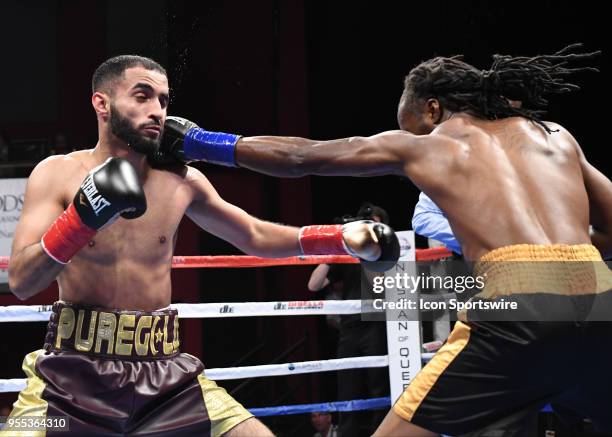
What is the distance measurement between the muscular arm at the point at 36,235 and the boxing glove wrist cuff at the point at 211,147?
342mm

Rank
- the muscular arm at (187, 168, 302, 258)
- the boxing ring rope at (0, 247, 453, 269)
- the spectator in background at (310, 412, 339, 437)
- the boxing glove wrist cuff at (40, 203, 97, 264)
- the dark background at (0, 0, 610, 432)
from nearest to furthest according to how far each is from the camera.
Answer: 1. the boxing glove wrist cuff at (40, 203, 97, 264)
2. the muscular arm at (187, 168, 302, 258)
3. the boxing ring rope at (0, 247, 453, 269)
4. the spectator in background at (310, 412, 339, 437)
5. the dark background at (0, 0, 610, 432)

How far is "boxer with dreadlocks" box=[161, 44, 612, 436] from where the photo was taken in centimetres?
170

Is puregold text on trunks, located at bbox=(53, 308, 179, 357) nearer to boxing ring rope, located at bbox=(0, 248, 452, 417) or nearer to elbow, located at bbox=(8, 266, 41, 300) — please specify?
elbow, located at bbox=(8, 266, 41, 300)

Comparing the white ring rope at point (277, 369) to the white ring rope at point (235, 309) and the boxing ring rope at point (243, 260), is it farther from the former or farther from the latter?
the boxing ring rope at point (243, 260)

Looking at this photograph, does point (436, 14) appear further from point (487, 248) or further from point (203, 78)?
point (487, 248)

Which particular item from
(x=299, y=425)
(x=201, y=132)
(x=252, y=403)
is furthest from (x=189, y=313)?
(x=252, y=403)

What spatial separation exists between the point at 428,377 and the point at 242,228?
81 centimetres

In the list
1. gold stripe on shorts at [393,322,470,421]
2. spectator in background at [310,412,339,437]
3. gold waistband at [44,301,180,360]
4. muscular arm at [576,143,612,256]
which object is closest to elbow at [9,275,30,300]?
gold waistband at [44,301,180,360]

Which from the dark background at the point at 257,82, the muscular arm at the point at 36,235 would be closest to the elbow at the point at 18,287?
the muscular arm at the point at 36,235

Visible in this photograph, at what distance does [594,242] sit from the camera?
215cm

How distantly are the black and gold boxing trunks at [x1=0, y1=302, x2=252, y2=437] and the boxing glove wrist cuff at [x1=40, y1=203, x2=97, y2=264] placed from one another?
22cm

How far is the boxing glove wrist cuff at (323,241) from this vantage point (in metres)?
2.15

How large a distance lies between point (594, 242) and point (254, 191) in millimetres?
5020

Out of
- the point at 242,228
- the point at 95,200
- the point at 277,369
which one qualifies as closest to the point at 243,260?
the point at 277,369
